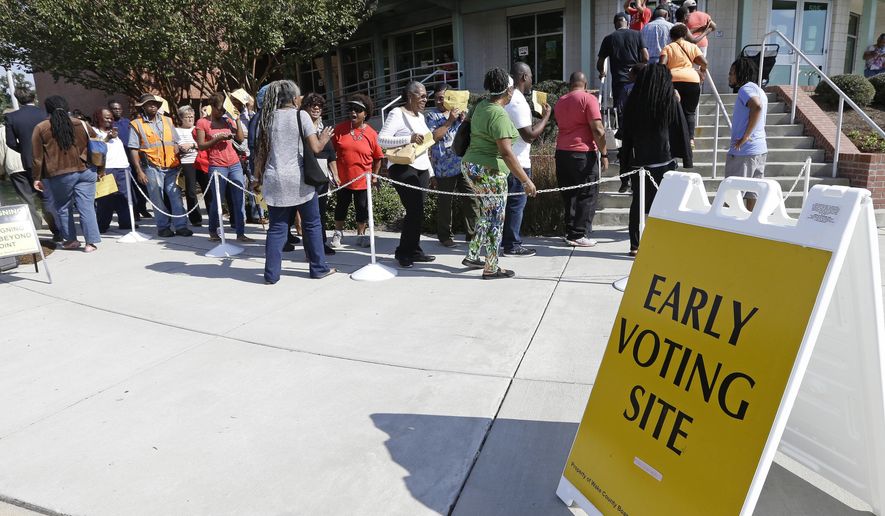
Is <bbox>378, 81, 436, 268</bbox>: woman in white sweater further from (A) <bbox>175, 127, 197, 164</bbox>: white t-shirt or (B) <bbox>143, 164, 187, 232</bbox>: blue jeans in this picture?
(B) <bbox>143, 164, 187, 232</bbox>: blue jeans

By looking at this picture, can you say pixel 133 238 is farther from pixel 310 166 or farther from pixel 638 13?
pixel 638 13

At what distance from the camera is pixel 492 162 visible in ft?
18.1

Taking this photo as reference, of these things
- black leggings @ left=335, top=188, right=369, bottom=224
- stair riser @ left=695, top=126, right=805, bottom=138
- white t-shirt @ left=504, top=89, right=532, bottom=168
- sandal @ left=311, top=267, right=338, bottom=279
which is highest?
white t-shirt @ left=504, top=89, right=532, bottom=168

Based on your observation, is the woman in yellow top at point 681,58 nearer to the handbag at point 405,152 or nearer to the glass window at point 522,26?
the handbag at point 405,152

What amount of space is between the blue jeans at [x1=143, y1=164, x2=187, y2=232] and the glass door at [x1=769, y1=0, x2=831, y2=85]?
14135mm

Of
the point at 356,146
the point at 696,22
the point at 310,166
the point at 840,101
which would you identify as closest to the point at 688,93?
the point at 840,101

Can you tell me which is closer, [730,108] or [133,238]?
[133,238]

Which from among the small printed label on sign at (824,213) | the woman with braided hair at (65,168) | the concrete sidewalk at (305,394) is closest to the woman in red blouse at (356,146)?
the concrete sidewalk at (305,394)

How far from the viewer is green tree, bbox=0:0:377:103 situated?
12.9 metres

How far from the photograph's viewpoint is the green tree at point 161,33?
42.3ft

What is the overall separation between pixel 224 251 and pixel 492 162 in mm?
3793

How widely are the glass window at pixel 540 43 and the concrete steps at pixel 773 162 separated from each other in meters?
6.65

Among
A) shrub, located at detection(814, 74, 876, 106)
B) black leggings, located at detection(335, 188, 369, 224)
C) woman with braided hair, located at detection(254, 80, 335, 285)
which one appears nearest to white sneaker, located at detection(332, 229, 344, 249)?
black leggings, located at detection(335, 188, 369, 224)

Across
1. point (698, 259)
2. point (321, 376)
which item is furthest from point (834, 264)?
point (321, 376)
